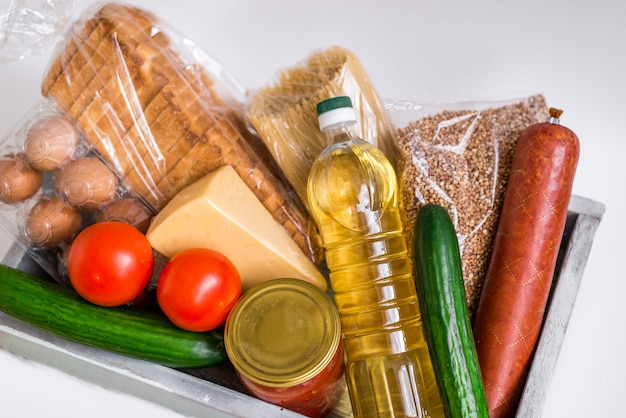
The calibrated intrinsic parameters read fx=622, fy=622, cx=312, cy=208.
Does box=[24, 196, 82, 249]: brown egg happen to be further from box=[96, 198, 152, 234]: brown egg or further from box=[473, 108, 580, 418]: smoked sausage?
box=[473, 108, 580, 418]: smoked sausage

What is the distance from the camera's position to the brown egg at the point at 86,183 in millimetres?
1166

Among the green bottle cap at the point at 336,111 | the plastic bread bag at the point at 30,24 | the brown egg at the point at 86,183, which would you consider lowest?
the brown egg at the point at 86,183

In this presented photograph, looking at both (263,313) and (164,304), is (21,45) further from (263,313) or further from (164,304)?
(263,313)

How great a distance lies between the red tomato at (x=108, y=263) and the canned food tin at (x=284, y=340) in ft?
0.63

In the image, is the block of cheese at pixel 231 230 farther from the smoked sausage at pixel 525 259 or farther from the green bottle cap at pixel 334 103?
the smoked sausage at pixel 525 259

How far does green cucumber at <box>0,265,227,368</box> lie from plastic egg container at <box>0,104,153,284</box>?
0.10 m

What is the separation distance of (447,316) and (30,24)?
0.96m

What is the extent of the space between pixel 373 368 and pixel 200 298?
35 centimetres

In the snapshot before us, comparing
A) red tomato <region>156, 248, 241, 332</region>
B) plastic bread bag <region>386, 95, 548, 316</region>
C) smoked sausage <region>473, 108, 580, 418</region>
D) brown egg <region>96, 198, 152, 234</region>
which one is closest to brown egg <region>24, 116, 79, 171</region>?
brown egg <region>96, 198, 152, 234</region>

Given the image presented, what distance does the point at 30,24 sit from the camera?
1216 millimetres

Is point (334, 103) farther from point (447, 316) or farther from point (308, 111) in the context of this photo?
point (447, 316)

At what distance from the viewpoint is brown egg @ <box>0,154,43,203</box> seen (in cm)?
115

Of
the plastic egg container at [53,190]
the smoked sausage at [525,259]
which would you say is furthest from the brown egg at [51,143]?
the smoked sausage at [525,259]

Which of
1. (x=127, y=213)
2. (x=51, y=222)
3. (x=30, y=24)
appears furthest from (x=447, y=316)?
(x=30, y=24)
